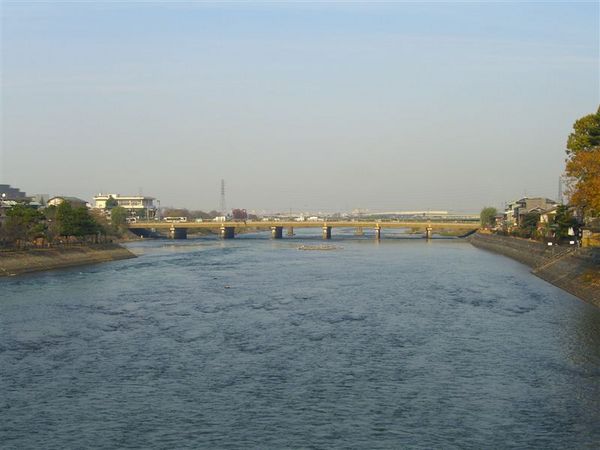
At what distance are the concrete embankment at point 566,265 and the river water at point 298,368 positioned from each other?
933 millimetres

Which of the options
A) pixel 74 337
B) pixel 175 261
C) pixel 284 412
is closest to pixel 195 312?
pixel 74 337

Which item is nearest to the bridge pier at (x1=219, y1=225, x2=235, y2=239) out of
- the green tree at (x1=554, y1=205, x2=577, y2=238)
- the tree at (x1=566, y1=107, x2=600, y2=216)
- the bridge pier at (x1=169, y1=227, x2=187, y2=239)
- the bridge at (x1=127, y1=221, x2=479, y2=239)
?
the bridge at (x1=127, y1=221, x2=479, y2=239)

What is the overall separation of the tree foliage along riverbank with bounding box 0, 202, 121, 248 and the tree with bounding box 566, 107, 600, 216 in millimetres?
27942

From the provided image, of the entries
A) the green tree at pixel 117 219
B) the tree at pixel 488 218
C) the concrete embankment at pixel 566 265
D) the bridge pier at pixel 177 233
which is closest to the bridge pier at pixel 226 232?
the bridge pier at pixel 177 233

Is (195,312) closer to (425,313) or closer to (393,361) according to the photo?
(425,313)

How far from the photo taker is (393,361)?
14.4 m

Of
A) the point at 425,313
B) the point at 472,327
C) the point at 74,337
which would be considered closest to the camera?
the point at 74,337

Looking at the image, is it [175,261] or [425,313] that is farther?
[175,261]

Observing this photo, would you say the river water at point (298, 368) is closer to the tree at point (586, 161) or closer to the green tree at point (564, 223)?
the tree at point (586, 161)

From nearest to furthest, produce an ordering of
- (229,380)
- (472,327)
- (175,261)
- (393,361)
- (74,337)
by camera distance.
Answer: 1. (229,380)
2. (393,361)
3. (74,337)
4. (472,327)
5. (175,261)

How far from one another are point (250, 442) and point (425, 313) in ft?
39.7

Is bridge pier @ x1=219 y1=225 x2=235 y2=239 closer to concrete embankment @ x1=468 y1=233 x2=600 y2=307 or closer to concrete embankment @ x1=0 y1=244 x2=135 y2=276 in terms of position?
concrete embankment @ x1=0 y1=244 x2=135 y2=276

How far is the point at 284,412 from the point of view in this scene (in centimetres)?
1103

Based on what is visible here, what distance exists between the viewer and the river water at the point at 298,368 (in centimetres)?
1020
